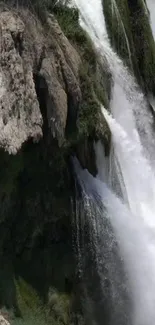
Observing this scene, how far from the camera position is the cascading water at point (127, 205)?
10258 millimetres

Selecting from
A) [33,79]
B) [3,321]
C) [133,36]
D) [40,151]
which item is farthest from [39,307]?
[133,36]

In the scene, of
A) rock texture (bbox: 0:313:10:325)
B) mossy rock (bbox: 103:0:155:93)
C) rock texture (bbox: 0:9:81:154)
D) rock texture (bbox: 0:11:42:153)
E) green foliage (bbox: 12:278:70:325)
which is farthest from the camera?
mossy rock (bbox: 103:0:155:93)

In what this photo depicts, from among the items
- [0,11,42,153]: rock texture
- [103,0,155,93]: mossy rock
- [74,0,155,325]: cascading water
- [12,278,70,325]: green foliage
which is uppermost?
[103,0,155,93]: mossy rock

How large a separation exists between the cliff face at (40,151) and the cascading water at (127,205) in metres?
0.42

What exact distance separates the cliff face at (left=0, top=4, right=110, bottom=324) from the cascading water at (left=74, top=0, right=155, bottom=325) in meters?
0.42

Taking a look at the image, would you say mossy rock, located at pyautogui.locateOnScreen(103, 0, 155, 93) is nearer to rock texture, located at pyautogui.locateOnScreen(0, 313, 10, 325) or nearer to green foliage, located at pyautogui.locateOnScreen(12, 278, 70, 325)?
green foliage, located at pyautogui.locateOnScreen(12, 278, 70, 325)

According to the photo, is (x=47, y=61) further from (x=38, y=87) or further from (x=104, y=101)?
Answer: (x=104, y=101)

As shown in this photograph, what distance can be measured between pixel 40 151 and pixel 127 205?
92.5 inches

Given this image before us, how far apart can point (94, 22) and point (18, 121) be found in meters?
5.85

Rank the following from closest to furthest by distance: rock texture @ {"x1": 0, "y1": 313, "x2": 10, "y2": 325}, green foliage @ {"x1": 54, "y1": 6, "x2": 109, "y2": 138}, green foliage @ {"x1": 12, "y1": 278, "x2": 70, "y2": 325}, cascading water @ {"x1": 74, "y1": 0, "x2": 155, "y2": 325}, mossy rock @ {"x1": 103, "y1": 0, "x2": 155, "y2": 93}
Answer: rock texture @ {"x1": 0, "y1": 313, "x2": 10, "y2": 325} < green foliage @ {"x1": 12, "y1": 278, "x2": 70, "y2": 325} < green foliage @ {"x1": 54, "y1": 6, "x2": 109, "y2": 138} < cascading water @ {"x1": 74, "y1": 0, "x2": 155, "y2": 325} < mossy rock @ {"x1": 103, "y1": 0, "x2": 155, "y2": 93}

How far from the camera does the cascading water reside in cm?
1026

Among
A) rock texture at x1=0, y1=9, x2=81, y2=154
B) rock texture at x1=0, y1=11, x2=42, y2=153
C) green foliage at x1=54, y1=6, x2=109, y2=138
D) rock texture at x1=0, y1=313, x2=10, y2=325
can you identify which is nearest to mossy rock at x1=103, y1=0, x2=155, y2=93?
green foliage at x1=54, y1=6, x2=109, y2=138

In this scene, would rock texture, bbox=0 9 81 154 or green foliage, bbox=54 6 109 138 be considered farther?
green foliage, bbox=54 6 109 138

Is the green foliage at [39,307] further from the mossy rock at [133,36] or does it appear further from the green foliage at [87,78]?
the mossy rock at [133,36]
